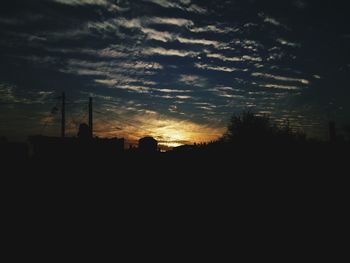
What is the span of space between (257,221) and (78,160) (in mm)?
19857

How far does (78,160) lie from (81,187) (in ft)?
21.8

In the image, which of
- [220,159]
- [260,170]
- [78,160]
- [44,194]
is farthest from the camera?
[78,160]

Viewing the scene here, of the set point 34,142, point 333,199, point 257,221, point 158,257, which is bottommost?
point 158,257

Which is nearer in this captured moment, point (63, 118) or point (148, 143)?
point (63, 118)

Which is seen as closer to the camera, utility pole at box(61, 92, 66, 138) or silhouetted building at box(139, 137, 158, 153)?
utility pole at box(61, 92, 66, 138)

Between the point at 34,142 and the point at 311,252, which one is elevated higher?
the point at 34,142

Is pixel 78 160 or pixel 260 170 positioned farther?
pixel 78 160

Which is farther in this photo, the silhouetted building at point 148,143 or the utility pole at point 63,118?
the silhouetted building at point 148,143

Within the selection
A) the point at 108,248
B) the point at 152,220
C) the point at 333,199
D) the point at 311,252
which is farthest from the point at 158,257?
the point at 333,199

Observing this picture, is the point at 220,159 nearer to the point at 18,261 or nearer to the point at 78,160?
the point at 18,261

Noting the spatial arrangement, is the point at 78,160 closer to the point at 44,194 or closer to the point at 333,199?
the point at 44,194

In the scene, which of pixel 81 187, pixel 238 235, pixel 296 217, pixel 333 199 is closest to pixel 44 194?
pixel 81 187

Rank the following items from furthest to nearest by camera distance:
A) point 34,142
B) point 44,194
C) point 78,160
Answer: point 34,142 → point 78,160 → point 44,194

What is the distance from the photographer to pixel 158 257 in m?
8.84
